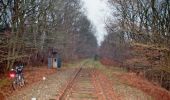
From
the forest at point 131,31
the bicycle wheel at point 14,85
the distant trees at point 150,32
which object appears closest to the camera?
the bicycle wheel at point 14,85

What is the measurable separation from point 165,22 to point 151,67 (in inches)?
181

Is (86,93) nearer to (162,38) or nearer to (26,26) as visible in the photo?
(162,38)

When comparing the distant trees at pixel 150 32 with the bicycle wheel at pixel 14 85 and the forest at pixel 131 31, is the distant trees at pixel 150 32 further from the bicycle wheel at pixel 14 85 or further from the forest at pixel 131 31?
the bicycle wheel at pixel 14 85

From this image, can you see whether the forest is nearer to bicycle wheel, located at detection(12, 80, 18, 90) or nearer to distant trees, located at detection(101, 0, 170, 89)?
distant trees, located at detection(101, 0, 170, 89)

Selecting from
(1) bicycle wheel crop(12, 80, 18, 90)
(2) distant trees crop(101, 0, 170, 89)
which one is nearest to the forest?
(2) distant trees crop(101, 0, 170, 89)

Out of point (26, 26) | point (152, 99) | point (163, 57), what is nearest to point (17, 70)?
point (152, 99)

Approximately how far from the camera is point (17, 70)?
22281 mm

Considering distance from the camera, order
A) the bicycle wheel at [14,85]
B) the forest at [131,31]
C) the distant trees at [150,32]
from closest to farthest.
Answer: the bicycle wheel at [14,85], the distant trees at [150,32], the forest at [131,31]

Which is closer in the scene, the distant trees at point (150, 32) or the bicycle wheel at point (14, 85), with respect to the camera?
the bicycle wheel at point (14, 85)

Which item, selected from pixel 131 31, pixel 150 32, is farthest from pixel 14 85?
pixel 150 32

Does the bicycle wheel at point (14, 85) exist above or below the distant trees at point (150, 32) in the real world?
below

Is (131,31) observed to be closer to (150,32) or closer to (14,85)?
(150,32)

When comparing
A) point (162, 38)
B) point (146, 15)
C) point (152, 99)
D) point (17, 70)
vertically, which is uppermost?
point (146, 15)

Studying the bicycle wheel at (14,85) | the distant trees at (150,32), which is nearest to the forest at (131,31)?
the distant trees at (150,32)
